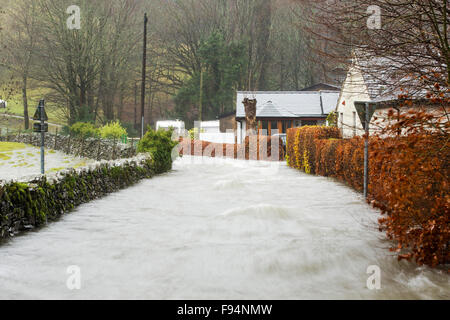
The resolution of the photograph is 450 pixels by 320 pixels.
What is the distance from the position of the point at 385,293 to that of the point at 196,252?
278cm

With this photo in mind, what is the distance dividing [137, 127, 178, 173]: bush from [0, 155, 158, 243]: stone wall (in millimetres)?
5083

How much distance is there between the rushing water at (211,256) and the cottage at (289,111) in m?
30.4

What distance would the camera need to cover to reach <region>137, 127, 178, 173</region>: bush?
19969 mm

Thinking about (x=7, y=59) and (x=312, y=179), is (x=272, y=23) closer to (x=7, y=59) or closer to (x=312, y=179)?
(x=7, y=59)

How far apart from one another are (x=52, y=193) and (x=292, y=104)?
3488 cm

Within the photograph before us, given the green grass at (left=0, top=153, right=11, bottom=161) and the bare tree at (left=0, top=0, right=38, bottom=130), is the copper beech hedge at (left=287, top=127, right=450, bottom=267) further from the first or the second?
the bare tree at (left=0, top=0, right=38, bottom=130)

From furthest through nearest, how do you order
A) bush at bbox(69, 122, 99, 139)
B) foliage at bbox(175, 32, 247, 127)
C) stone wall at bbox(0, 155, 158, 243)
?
foliage at bbox(175, 32, 247, 127), bush at bbox(69, 122, 99, 139), stone wall at bbox(0, 155, 158, 243)

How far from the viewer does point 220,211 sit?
1041cm

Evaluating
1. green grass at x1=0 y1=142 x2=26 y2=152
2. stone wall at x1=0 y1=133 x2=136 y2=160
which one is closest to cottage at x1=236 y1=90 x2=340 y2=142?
stone wall at x1=0 y1=133 x2=136 y2=160

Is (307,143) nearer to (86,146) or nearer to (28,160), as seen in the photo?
(86,146)

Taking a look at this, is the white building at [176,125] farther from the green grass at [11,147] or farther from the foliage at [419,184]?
the foliage at [419,184]

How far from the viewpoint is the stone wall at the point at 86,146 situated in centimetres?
2497

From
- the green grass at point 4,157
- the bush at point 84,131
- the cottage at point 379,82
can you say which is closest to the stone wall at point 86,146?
the bush at point 84,131
